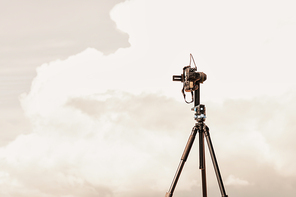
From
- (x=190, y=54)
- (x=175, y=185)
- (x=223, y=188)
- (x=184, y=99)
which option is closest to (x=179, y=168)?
(x=175, y=185)

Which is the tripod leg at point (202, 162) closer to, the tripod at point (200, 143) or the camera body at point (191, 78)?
the tripod at point (200, 143)

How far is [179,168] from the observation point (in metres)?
9.06

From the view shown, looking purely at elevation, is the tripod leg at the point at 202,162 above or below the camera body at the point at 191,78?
below

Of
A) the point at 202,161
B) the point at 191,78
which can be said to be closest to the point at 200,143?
the point at 202,161

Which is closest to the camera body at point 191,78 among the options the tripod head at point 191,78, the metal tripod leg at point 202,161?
the tripod head at point 191,78

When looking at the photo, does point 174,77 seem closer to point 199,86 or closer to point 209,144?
point 199,86

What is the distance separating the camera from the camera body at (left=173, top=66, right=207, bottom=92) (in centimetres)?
927

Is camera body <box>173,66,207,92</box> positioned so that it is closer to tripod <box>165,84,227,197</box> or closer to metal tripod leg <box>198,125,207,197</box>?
tripod <box>165,84,227,197</box>

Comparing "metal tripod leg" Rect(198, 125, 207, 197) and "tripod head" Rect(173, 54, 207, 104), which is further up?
"tripod head" Rect(173, 54, 207, 104)

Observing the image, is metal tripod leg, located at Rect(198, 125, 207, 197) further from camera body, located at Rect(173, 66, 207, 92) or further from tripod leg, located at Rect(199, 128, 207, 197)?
camera body, located at Rect(173, 66, 207, 92)

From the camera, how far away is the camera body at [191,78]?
9.27 m

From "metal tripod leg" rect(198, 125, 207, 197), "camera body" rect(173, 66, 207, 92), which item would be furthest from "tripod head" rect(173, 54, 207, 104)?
"metal tripod leg" rect(198, 125, 207, 197)

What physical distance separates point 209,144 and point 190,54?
2.03 m

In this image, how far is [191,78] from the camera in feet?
30.5
